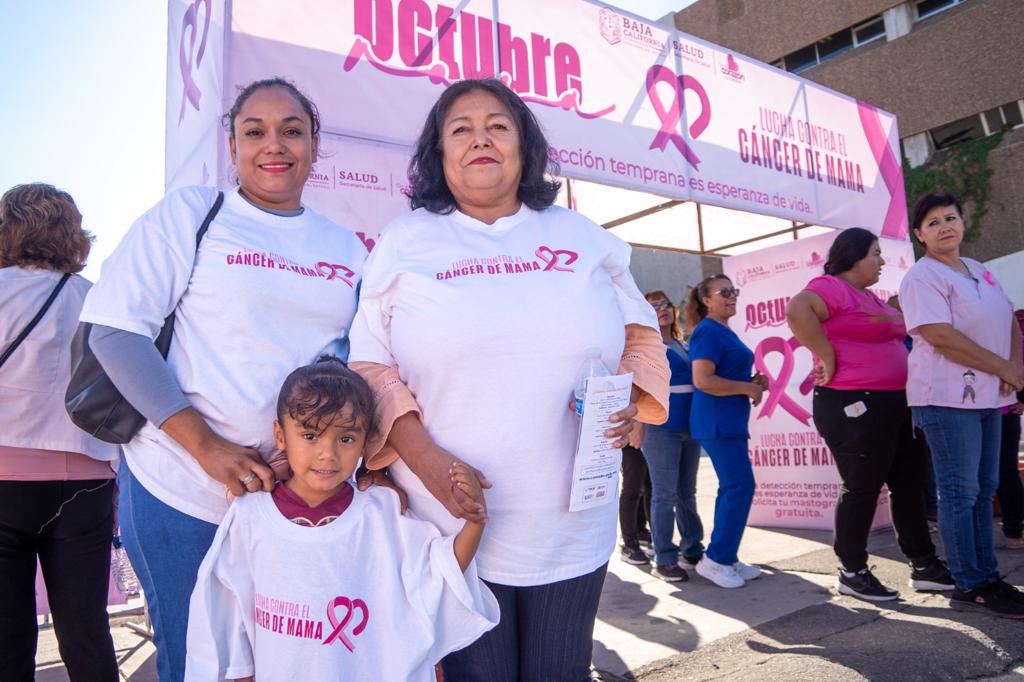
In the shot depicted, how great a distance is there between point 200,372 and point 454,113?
0.80 meters

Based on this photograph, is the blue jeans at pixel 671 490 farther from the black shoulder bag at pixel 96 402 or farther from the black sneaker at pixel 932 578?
the black shoulder bag at pixel 96 402

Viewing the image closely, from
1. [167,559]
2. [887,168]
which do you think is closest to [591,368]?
[167,559]

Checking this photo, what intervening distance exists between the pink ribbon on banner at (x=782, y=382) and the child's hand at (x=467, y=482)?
486 centimetres

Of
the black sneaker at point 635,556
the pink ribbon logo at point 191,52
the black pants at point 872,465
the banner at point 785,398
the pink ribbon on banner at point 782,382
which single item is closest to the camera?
the pink ribbon logo at point 191,52

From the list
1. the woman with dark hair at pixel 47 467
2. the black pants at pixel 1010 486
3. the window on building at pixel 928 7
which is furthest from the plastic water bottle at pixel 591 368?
the window on building at pixel 928 7

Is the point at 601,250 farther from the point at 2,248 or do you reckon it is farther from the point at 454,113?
the point at 2,248

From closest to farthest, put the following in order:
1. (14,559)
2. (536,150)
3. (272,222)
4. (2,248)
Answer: (272,222) < (536,150) < (14,559) < (2,248)

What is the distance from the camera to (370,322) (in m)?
1.57

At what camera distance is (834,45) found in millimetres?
19891

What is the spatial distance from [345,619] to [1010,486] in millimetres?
4809

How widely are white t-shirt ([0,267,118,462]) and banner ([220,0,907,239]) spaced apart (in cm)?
107

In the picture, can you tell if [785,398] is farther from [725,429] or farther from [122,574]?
[122,574]

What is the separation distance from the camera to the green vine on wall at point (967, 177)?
16.6 meters

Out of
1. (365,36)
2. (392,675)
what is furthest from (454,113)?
(365,36)
